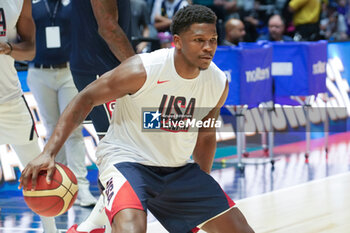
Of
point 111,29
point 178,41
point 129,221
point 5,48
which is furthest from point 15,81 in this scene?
point 129,221

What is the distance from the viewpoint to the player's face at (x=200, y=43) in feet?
12.7

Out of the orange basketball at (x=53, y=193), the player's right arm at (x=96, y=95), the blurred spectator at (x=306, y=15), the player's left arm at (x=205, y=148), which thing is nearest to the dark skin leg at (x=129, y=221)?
the orange basketball at (x=53, y=193)

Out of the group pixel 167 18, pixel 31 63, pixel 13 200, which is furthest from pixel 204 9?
pixel 167 18

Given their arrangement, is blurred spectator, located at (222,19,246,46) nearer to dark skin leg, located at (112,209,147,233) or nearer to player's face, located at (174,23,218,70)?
player's face, located at (174,23,218,70)

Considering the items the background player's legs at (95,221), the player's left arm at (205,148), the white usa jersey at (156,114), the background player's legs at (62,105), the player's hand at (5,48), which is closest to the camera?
the white usa jersey at (156,114)

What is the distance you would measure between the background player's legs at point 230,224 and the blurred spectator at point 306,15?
9.09 m

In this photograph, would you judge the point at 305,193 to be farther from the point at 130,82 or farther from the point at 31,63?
the point at 130,82

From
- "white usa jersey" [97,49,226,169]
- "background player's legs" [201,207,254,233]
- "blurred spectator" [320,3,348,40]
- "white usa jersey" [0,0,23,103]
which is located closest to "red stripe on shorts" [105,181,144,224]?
"white usa jersey" [97,49,226,169]

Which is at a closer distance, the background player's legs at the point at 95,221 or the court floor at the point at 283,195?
the background player's legs at the point at 95,221

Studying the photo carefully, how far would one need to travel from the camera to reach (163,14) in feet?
35.2

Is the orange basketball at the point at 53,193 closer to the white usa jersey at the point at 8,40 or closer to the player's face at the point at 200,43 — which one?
the player's face at the point at 200,43

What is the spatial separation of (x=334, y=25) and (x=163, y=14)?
5.75 meters

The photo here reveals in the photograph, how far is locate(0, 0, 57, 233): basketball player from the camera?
480cm

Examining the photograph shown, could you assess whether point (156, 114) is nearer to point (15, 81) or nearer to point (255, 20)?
point (15, 81)
